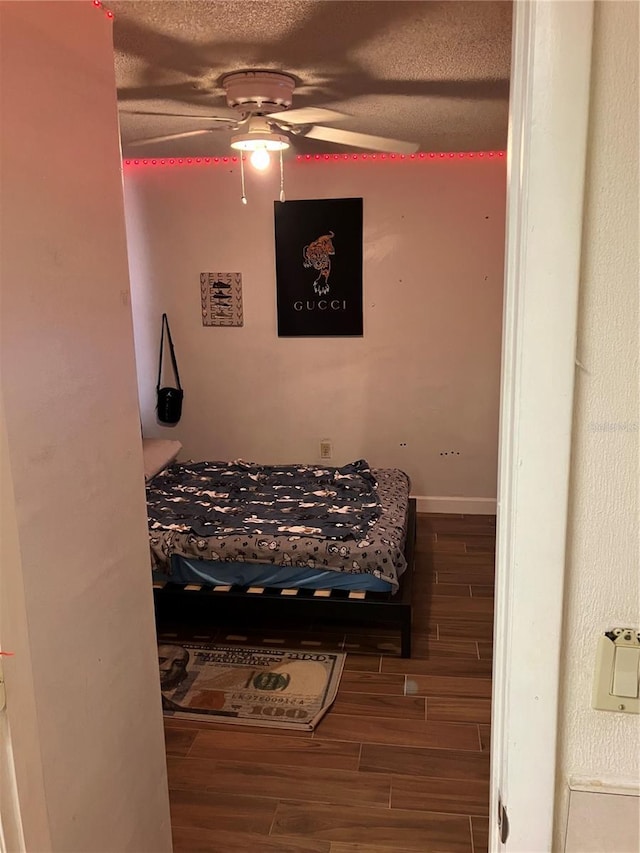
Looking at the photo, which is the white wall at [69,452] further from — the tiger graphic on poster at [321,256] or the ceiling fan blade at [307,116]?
the tiger graphic on poster at [321,256]

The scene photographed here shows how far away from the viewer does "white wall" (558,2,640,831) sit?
Result: 84 centimetres

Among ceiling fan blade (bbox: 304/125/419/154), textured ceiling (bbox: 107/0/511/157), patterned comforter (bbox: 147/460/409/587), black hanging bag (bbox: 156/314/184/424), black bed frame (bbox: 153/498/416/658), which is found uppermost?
textured ceiling (bbox: 107/0/511/157)

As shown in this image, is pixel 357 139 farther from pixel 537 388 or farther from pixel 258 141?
pixel 537 388

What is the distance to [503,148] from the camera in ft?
14.6

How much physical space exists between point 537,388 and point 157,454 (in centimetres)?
390

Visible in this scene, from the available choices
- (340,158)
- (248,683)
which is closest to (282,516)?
(248,683)

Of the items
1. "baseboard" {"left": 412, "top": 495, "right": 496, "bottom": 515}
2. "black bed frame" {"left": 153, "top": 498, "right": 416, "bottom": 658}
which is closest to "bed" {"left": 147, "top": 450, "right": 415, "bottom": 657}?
"black bed frame" {"left": 153, "top": 498, "right": 416, "bottom": 658}

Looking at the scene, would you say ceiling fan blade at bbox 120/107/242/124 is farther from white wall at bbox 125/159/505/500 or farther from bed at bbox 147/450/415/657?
bed at bbox 147/450/415/657

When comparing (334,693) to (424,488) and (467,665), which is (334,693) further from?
(424,488)

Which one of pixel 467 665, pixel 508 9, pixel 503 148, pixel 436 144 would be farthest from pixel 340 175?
pixel 467 665

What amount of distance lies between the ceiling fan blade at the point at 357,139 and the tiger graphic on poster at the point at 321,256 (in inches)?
37.6

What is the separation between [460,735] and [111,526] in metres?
1.75

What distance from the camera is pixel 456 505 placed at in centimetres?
506

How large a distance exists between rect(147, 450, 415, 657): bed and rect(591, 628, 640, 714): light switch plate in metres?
2.25
